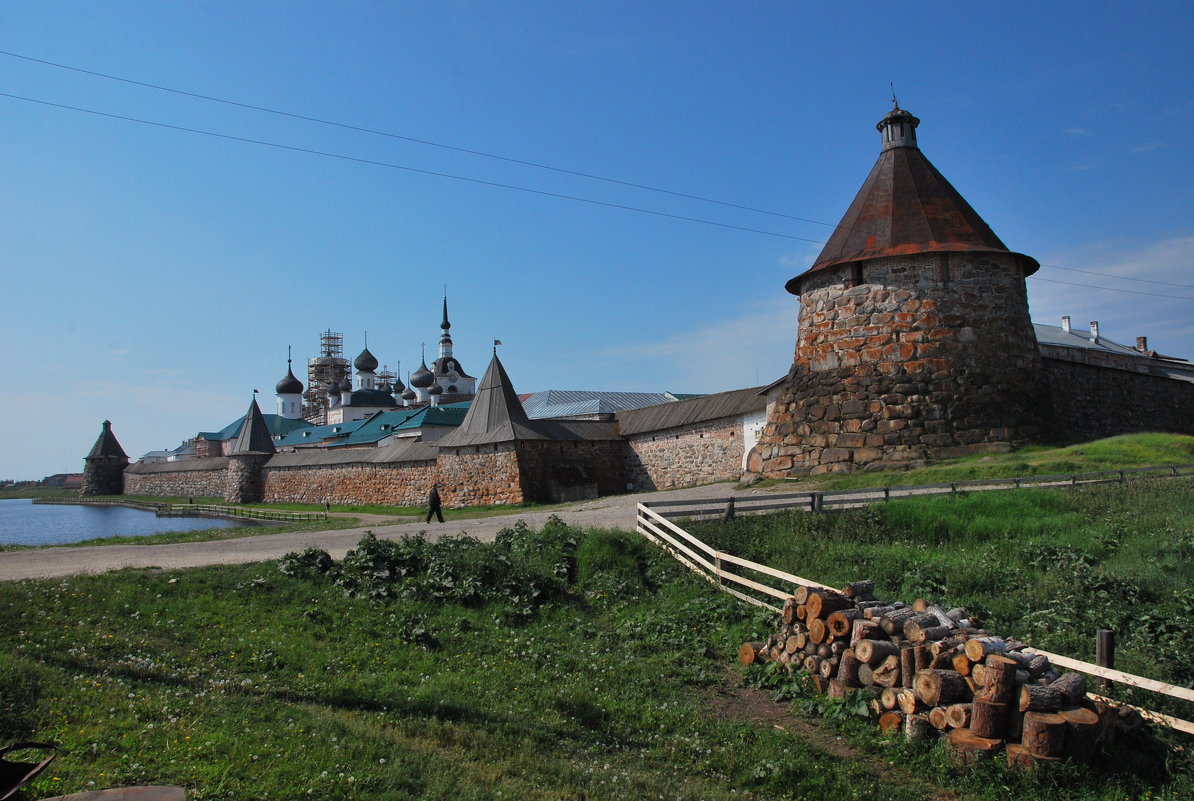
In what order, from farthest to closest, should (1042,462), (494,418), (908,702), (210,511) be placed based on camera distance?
(210,511) → (494,418) → (1042,462) → (908,702)

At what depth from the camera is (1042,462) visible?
14.7 m

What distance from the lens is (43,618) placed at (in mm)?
7164

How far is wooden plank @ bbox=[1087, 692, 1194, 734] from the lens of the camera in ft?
16.7

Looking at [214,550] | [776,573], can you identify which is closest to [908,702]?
[776,573]

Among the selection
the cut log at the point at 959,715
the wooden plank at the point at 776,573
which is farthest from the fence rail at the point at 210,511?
the cut log at the point at 959,715

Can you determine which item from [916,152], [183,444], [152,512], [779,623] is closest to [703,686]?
[779,623]

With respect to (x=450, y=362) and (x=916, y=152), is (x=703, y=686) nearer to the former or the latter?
(x=916, y=152)

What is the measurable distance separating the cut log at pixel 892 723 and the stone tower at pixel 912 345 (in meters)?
10.5

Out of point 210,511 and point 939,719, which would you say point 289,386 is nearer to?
point 210,511

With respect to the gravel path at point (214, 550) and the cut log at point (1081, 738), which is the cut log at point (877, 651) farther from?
the gravel path at point (214, 550)

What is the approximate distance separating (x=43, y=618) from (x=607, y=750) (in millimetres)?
5383

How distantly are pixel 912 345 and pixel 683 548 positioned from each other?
8515 mm

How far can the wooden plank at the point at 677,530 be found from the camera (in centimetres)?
1026

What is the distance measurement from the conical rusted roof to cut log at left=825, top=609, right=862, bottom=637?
38.0 feet
